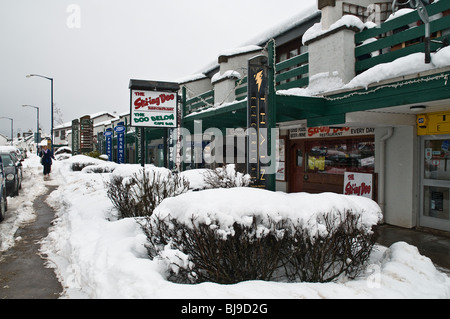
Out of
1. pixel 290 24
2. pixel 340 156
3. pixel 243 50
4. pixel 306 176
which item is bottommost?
pixel 306 176

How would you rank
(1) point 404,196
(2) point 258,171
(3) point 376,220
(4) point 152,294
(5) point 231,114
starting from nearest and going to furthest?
(4) point 152,294 < (3) point 376,220 < (2) point 258,171 < (1) point 404,196 < (5) point 231,114

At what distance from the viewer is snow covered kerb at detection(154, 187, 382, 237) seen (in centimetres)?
319

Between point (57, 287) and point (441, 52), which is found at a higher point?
point (441, 52)

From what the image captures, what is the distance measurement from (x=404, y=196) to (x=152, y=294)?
6.59m

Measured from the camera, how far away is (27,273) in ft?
15.3

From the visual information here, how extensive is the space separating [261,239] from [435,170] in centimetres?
566

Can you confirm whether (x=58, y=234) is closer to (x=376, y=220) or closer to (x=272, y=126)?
(x=272, y=126)

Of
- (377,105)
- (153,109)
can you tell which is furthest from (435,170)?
(153,109)

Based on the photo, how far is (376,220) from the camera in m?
3.59

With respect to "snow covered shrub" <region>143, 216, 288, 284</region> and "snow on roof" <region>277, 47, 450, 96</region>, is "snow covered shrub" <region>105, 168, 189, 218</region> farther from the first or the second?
"snow on roof" <region>277, 47, 450, 96</region>

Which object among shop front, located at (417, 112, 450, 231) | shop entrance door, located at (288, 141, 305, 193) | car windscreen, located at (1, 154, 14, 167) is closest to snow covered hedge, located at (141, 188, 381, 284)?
shop front, located at (417, 112, 450, 231)

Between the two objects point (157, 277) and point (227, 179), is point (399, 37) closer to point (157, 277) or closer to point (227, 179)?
point (227, 179)

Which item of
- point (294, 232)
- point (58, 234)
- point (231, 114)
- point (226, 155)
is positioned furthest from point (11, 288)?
Result: point (226, 155)

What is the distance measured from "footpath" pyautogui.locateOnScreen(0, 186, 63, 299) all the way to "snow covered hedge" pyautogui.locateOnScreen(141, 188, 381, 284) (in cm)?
188
